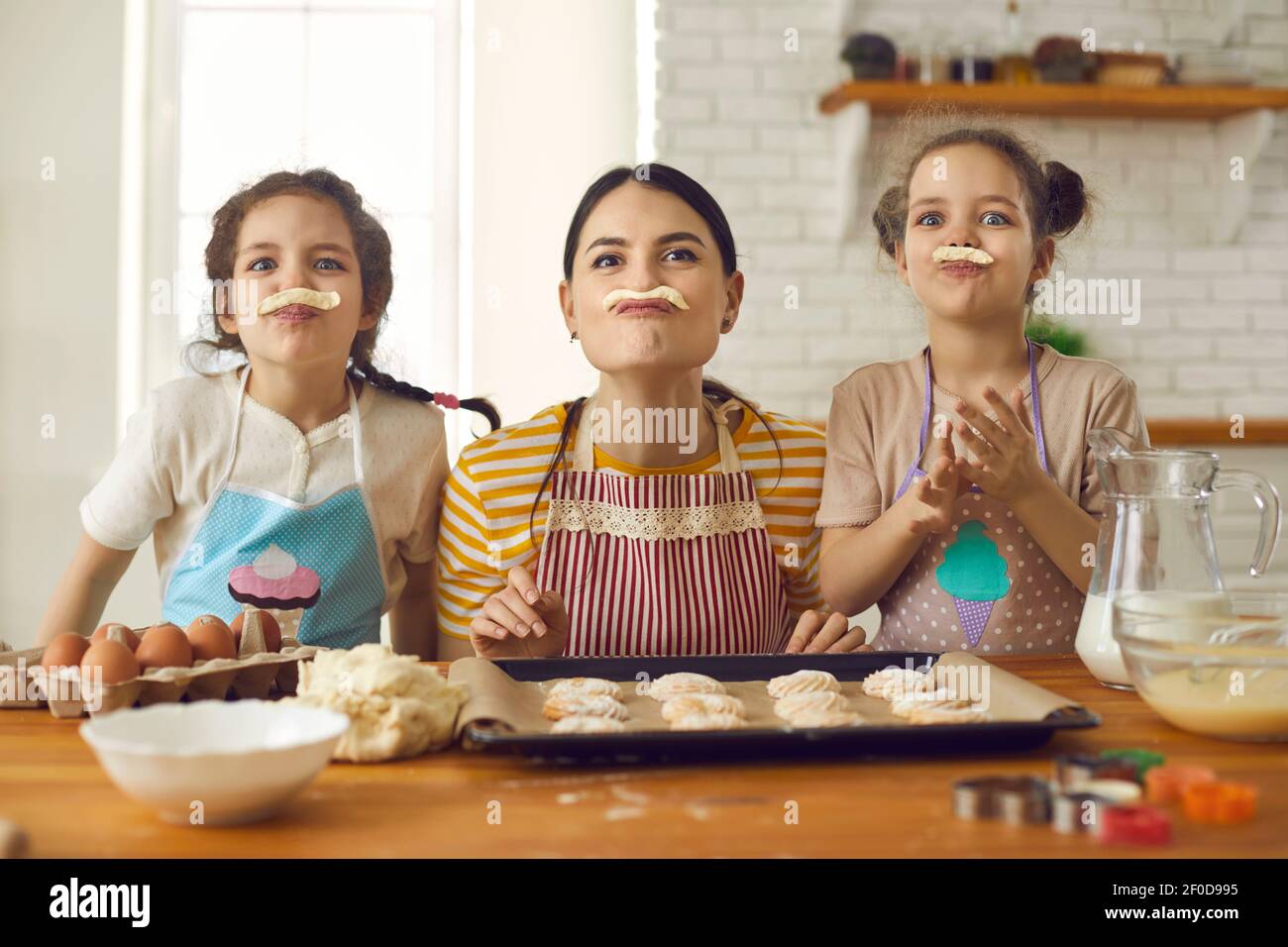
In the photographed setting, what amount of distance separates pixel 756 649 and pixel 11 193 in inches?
117

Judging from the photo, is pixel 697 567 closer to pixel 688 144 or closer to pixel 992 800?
pixel 992 800

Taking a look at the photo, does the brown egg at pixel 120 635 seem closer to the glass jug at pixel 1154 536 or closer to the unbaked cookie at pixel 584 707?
the unbaked cookie at pixel 584 707

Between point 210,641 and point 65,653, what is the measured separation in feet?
0.41

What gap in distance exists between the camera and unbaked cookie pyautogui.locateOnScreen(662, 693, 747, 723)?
1.05 meters

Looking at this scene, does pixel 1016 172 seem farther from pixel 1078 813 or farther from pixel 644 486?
pixel 1078 813

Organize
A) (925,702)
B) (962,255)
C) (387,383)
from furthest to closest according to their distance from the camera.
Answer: (387,383) < (962,255) < (925,702)

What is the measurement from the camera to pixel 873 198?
367cm

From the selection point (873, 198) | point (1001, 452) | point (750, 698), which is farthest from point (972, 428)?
point (873, 198)

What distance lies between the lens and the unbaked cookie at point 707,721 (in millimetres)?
1001

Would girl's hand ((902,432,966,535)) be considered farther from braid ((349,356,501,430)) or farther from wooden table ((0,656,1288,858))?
braid ((349,356,501,430))

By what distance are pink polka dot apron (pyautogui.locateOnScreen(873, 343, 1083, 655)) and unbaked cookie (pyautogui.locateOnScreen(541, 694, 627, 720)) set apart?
0.73 metres

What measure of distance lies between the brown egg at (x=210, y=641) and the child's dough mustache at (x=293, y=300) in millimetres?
665

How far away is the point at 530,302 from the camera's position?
3.73 m
